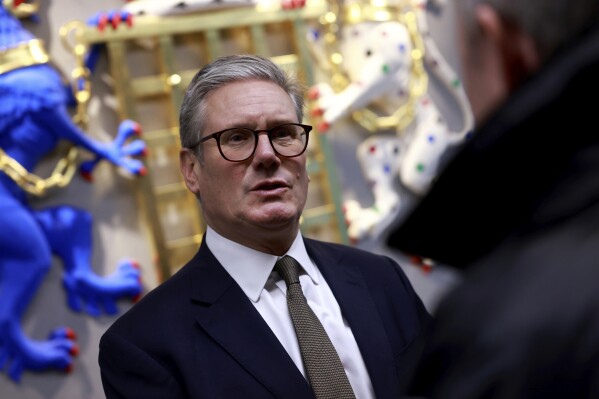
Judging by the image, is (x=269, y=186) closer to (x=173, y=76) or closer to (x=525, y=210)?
(x=525, y=210)

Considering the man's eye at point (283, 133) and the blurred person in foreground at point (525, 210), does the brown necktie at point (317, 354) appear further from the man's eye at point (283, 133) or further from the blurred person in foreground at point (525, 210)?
the blurred person in foreground at point (525, 210)

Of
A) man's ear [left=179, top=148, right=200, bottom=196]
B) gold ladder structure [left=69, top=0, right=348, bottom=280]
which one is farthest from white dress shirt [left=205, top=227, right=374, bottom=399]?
gold ladder structure [left=69, top=0, right=348, bottom=280]

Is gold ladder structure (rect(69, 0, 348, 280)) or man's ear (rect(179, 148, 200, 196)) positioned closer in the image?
man's ear (rect(179, 148, 200, 196))

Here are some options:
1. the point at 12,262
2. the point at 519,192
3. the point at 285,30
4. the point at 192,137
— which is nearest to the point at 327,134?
the point at 285,30

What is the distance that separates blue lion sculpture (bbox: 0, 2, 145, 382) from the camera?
2.01 metres

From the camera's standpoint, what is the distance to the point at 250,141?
130 cm

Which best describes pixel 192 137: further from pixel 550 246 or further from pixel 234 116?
pixel 550 246

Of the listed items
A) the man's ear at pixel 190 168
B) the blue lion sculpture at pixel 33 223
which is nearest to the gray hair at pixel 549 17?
the man's ear at pixel 190 168

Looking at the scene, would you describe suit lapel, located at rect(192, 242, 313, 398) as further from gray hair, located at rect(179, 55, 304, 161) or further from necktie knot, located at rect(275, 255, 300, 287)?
gray hair, located at rect(179, 55, 304, 161)

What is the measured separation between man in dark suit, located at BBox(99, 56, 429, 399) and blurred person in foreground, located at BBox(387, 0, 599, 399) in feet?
2.22

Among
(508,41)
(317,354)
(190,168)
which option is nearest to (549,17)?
(508,41)

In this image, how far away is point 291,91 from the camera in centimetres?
140

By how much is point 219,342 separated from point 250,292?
0.10 meters

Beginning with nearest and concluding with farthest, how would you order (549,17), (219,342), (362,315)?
(549,17) < (219,342) < (362,315)
